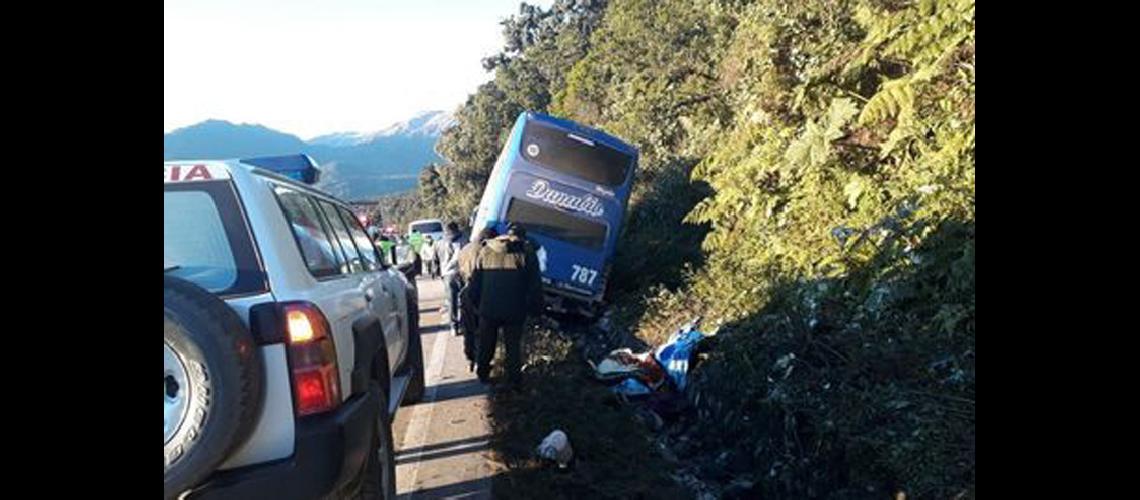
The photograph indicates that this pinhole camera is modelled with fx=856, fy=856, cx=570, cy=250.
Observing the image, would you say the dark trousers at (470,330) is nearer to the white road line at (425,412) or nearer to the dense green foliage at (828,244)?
the white road line at (425,412)

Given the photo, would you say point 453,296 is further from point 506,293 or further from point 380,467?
point 380,467

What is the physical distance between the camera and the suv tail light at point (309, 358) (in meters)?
3.34

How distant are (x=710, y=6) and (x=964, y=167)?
1317 centimetres

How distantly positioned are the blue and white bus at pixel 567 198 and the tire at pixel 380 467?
9.18m

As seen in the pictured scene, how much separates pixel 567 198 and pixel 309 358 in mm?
10538

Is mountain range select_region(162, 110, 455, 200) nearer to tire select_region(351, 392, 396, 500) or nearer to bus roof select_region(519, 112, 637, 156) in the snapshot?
bus roof select_region(519, 112, 637, 156)

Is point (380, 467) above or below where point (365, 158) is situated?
below

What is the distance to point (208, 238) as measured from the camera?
11.9 feet

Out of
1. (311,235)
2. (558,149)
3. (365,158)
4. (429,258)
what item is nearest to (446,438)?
(311,235)

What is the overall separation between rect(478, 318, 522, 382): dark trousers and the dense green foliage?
1.70 meters

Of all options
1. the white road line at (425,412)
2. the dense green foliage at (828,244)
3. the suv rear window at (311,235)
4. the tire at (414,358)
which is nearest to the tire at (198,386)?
the suv rear window at (311,235)

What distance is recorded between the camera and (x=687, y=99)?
18750 mm
